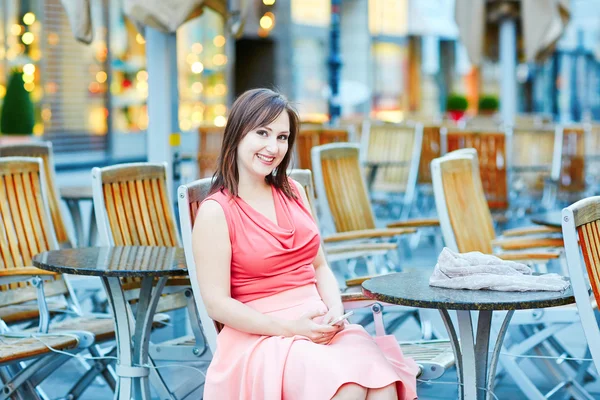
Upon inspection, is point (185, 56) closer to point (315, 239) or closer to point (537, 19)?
point (537, 19)

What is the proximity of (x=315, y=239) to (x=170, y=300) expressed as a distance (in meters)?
1.60

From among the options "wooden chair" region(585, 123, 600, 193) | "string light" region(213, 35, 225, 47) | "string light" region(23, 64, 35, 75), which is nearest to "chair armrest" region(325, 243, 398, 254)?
"wooden chair" region(585, 123, 600, 193)

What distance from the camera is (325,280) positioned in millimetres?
4023

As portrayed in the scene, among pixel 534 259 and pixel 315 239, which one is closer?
pixel 315 239

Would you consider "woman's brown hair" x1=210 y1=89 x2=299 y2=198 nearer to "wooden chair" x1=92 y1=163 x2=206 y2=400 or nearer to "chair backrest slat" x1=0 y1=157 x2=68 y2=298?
"wooden chair" x1=92 y1=163 x2=206 y2=400

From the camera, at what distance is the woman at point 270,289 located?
343 cm

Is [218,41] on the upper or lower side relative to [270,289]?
upper

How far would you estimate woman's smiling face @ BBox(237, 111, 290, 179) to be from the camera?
3783 mm

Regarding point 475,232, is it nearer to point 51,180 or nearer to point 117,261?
point 117,261

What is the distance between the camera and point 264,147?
3.78 metres

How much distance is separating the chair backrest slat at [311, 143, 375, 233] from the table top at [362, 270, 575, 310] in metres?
2.68

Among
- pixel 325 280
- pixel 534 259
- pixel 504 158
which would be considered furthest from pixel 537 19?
pixel 325 280

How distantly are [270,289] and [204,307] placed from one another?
0.38 meters

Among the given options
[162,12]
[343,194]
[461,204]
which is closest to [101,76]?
[162,12]
